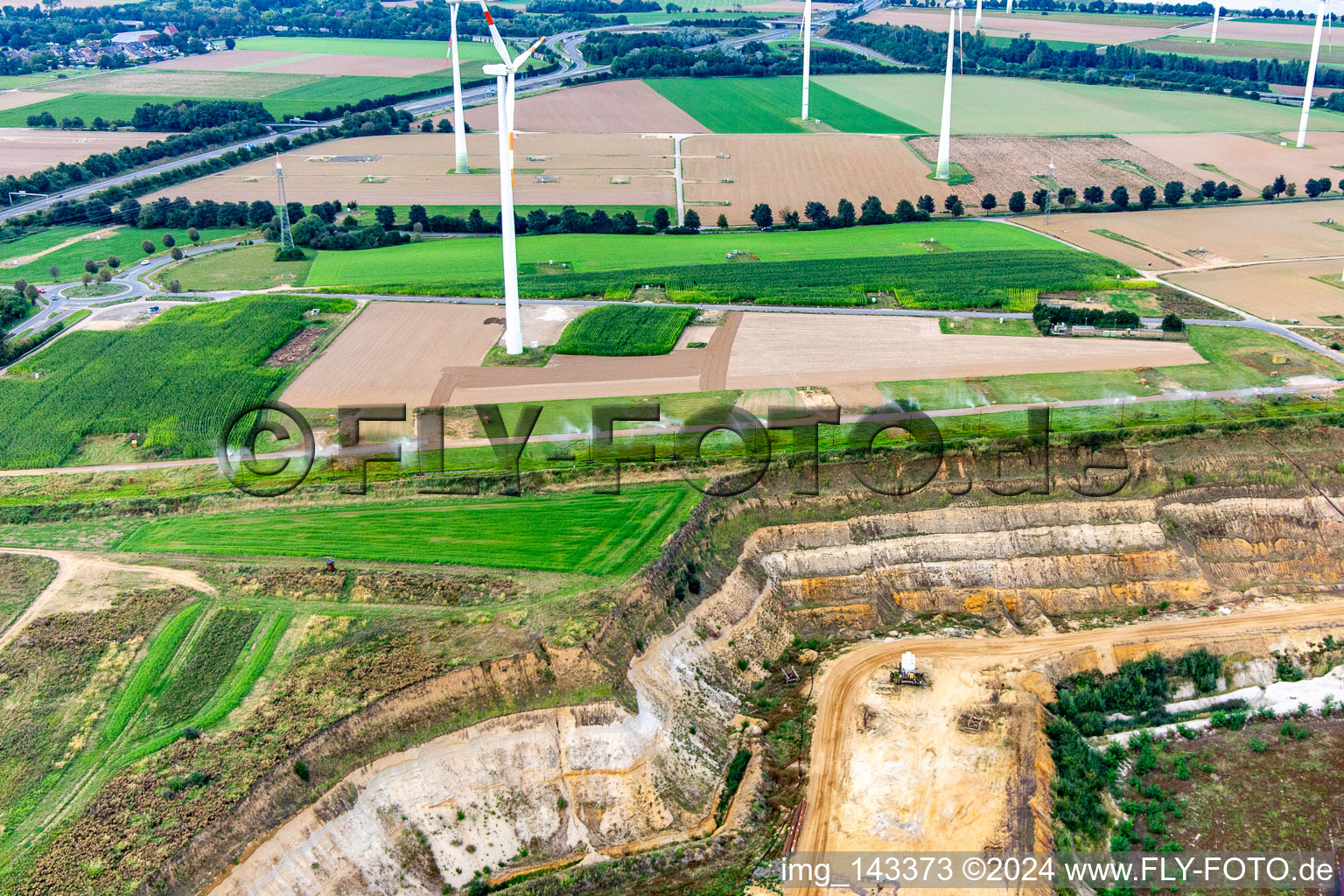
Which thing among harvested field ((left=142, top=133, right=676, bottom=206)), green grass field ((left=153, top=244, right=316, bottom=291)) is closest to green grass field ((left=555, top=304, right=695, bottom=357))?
green grass field ((left=153, top=244, right=316, bottom=291))

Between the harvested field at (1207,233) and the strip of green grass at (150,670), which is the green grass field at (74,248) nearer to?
the strip of green grass at (150,670)

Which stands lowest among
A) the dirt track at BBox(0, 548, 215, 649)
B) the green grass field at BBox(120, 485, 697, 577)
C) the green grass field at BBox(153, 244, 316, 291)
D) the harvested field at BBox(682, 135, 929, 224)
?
the dirt track at BBox(0, 548, 215, 649)

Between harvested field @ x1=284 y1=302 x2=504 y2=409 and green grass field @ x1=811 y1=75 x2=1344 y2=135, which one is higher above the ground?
green grass field @ x1=811 y1=75 x2=1344 y2=135

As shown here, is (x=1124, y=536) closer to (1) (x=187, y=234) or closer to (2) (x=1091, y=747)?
(2) (x=1091, y=747)

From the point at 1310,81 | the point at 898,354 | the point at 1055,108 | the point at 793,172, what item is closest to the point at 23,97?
the point at 793,172

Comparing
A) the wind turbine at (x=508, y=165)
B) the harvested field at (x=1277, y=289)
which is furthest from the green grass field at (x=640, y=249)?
the wind turbine at (x=508, y=165)

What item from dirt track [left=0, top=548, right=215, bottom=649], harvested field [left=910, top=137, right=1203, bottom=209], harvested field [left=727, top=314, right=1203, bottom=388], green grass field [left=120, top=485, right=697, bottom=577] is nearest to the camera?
dirt track [left=0, top=548, right=215, bottom=649]

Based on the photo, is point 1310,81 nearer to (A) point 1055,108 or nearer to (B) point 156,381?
(A) point 1055,108

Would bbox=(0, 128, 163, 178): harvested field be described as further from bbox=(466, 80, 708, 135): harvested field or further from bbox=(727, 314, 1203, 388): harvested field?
bbox=(727, 314, 1203, 388): harvested field
